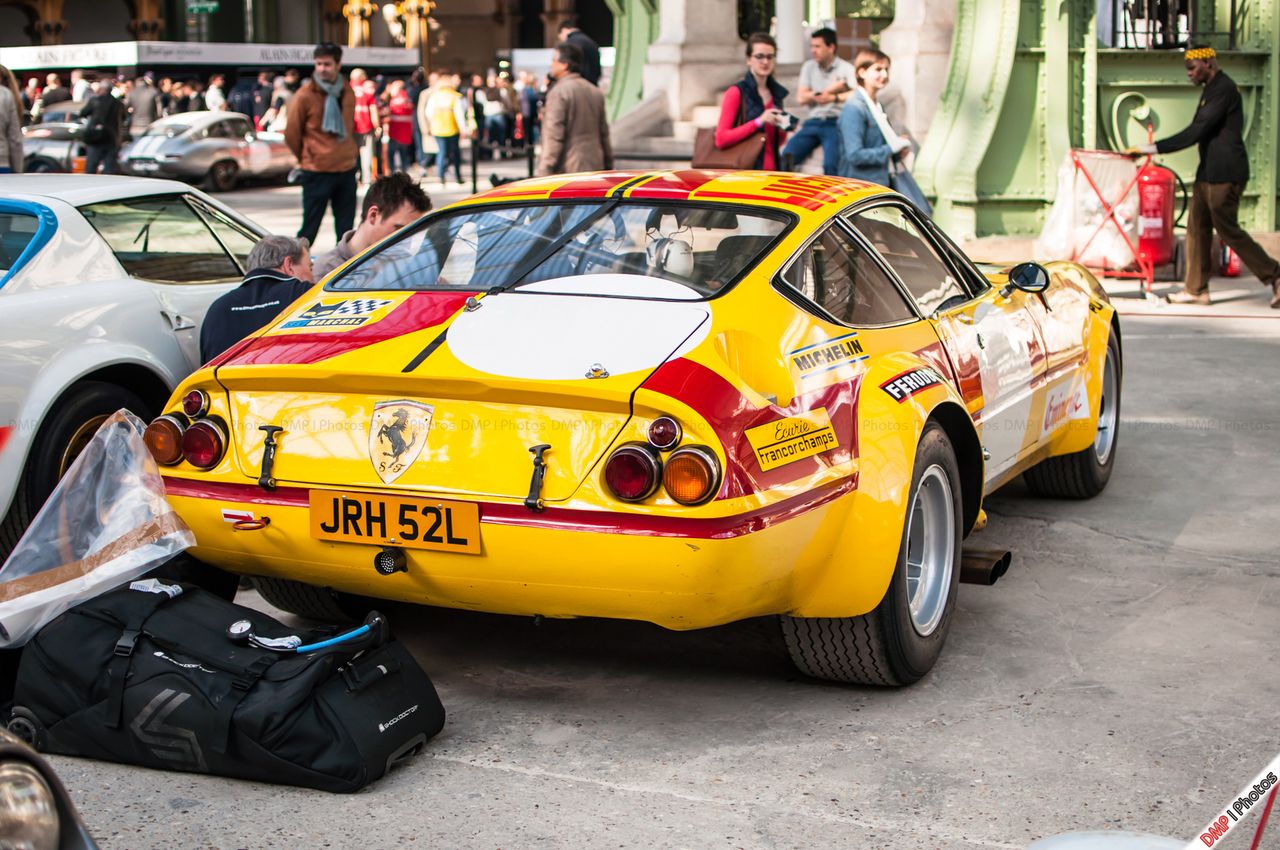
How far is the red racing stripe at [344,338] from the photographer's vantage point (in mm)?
4402

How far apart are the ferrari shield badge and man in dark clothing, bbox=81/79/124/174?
1715 centimetres

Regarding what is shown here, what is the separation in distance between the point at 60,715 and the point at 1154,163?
37.0ft

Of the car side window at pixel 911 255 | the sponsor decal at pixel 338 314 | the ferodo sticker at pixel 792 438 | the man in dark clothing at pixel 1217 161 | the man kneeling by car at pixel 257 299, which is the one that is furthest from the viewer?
the man in dark clothing at pixel 1217 161

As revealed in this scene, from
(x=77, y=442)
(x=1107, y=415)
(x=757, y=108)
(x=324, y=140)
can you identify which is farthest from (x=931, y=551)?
(x=324, y=140)

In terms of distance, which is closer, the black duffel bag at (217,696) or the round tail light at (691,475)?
the black duffel bag at (217,696)

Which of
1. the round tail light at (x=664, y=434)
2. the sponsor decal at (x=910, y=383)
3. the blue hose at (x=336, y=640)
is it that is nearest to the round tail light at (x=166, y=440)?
the blue hose at (x=336, y=640)

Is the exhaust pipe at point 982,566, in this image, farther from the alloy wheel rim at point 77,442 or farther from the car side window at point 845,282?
the alloy wheel rim at point 77,442

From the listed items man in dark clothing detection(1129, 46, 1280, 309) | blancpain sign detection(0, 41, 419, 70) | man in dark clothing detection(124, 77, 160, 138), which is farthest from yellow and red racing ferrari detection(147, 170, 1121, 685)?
blancpain sign detection(0, 41, 419, 70)

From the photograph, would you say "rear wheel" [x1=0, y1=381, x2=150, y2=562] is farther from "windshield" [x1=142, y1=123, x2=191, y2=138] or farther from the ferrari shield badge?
"windshield" [x1=142, y1=123, x2=191, y2=138]

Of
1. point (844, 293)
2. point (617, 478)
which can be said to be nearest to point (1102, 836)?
point (617, 478)

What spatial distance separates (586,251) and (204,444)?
51.0 inches

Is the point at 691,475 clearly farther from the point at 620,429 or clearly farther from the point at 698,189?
the point at 698,189

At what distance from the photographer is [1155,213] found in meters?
12.5

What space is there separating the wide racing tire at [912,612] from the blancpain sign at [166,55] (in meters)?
32.0
